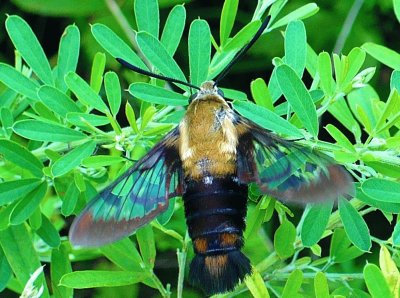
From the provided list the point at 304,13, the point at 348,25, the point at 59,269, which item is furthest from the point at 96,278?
the point at 348,25

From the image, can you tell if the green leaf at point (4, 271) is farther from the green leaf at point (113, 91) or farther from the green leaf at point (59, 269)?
the green leaf at point (113, 91)

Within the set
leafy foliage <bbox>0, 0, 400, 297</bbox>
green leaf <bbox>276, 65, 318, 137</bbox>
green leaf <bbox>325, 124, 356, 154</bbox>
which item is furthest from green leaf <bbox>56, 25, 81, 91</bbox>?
green leaf <bbox>325, 124, 356, 154</bbox>

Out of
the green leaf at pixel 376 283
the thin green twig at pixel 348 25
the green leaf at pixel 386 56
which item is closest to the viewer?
the green leaf at pixel 376 283

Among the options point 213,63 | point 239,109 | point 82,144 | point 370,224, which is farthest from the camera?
point 370,224

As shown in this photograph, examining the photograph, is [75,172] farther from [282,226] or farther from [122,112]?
[122,112]

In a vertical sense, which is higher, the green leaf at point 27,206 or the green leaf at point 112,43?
the green leaf at point 112,43

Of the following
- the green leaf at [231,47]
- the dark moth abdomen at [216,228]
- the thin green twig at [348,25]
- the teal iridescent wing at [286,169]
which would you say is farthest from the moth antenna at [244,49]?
the thin green twig at [348,25]

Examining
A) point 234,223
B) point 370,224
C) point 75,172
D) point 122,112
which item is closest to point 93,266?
point 122,112
